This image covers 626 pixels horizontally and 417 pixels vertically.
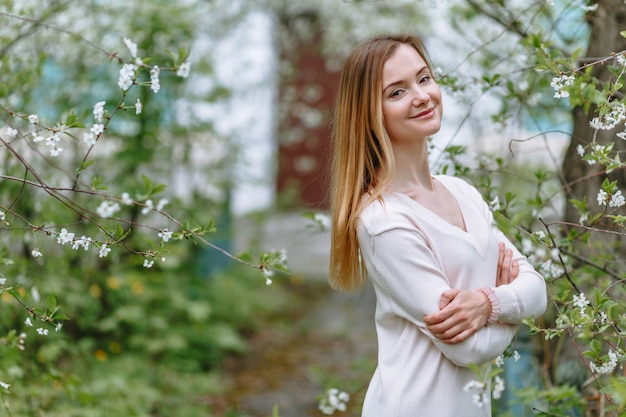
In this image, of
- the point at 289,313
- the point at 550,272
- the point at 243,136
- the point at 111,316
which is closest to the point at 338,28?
the point at 243,136

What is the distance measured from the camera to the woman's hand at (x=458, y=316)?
2.08 metres

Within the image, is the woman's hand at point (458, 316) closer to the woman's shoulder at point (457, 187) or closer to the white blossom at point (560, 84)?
the woman's shoulder at point (457, 187)

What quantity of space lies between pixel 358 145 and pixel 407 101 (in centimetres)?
18

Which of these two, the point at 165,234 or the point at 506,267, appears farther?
the point at 506,267

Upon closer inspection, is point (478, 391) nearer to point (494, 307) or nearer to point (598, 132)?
point (494, 307)

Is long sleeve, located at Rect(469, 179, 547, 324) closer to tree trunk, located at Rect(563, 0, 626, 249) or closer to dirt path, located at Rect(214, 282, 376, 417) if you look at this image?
tree trunk, located at Rect(563, 0, 626, 249)

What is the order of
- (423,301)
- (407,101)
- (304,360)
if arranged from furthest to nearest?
(304,360), (407,101), (423,301)

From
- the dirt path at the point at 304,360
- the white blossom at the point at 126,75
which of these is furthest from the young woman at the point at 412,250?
the dirt path at the point at 304,360

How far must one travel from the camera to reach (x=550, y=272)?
9.10 feet

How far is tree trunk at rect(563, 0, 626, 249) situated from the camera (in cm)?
325

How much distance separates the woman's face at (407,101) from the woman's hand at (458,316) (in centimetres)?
46

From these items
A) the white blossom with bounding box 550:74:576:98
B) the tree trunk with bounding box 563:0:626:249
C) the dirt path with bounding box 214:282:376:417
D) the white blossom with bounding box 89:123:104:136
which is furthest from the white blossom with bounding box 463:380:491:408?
the dirt path with bounding box 214:282:376:417

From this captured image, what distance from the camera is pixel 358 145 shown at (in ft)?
7.66

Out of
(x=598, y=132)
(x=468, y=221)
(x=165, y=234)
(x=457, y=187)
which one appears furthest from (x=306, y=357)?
(x=165, y=234)
